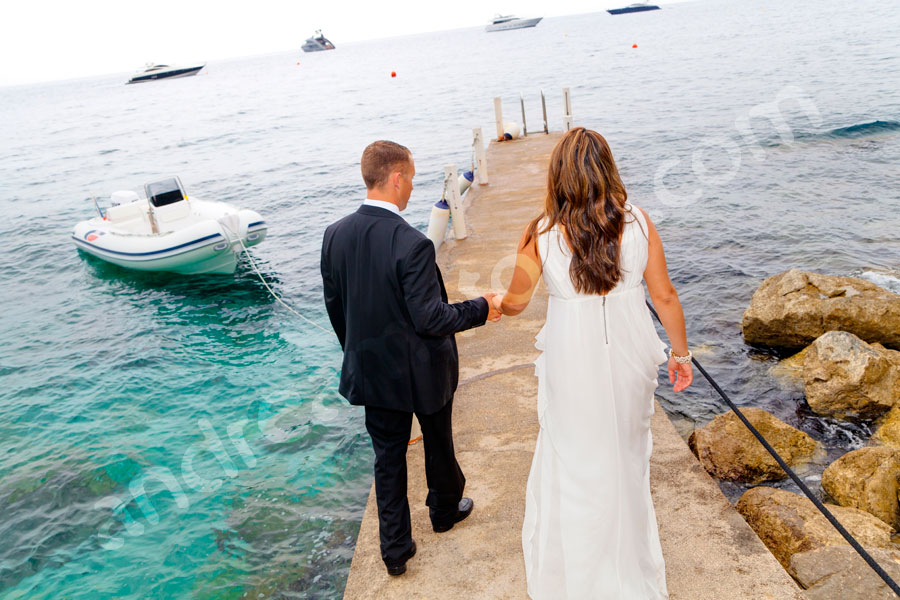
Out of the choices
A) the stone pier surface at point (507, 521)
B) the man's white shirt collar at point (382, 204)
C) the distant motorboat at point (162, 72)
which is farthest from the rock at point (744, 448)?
the distant motorboat at point (162, 72)

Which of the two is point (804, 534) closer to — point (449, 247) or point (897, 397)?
point (897, 397)

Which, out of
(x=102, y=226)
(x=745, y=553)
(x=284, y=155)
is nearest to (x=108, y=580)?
(x=745, y=553)

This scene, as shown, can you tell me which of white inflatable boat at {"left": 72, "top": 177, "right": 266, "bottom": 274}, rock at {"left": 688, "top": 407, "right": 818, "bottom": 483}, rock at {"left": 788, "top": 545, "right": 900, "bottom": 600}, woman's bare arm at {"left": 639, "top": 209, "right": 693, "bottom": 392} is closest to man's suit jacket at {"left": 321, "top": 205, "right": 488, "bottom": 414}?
woman's bare arm at {"left": 639, "top": 209, "right": 693, "bottom": 392}

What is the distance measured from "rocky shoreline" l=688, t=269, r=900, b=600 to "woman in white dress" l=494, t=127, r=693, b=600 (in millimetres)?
1336

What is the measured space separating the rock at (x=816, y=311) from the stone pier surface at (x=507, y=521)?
3.47m

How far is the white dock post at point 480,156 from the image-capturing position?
12703 mm

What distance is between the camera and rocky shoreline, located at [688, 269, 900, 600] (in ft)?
11.7

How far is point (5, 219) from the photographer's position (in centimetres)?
2298

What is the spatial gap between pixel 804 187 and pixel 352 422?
520 inches

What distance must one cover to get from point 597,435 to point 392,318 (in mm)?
1059

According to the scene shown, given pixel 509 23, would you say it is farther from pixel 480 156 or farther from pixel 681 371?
pixel 681 371

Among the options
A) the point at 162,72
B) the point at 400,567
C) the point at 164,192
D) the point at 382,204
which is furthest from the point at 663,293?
the point at 162,72

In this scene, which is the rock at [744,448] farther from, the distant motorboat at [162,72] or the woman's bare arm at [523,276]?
the distant motorboat at [162,72]

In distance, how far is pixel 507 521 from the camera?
368 cm
